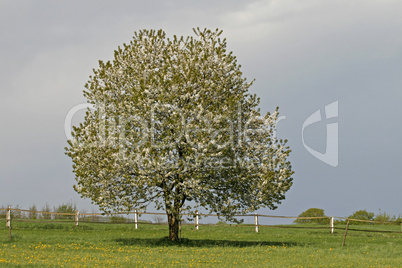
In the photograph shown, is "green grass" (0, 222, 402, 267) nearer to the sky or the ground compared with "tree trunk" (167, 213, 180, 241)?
nearer to the ground

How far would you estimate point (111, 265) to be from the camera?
18.3 meters

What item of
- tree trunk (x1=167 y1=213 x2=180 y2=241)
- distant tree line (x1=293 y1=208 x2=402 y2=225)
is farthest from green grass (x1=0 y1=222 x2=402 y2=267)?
distant tree line (x1=293 y1=208 x2=402 y2=225)

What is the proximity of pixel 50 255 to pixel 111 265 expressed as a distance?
498 cm

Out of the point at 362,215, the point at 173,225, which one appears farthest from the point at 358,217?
the point at 173,225

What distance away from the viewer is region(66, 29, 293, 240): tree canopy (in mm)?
24734

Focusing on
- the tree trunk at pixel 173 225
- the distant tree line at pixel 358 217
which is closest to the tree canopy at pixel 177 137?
the tree trunk at pixel 173 225

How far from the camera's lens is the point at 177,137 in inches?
979

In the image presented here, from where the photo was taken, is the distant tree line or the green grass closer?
the green grass

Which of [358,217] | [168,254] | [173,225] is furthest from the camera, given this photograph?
[358,217]

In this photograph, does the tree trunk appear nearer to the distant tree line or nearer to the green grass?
the green grass

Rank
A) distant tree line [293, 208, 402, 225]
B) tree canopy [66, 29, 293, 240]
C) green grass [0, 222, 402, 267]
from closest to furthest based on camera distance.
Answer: green grass [0, 222, 402, 267] → tree canopy [66, 29, 293, 240] → distant tree line [293, 208, 402, 225]

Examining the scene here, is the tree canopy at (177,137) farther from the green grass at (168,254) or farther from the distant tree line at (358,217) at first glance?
the distant tree line at (358,217)

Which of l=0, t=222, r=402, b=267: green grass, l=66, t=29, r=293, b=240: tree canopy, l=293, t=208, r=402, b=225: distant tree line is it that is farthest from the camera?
l=293, t=208, r=402, b=225: distant tree line

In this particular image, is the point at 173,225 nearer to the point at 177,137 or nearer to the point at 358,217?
the point at 177,137
